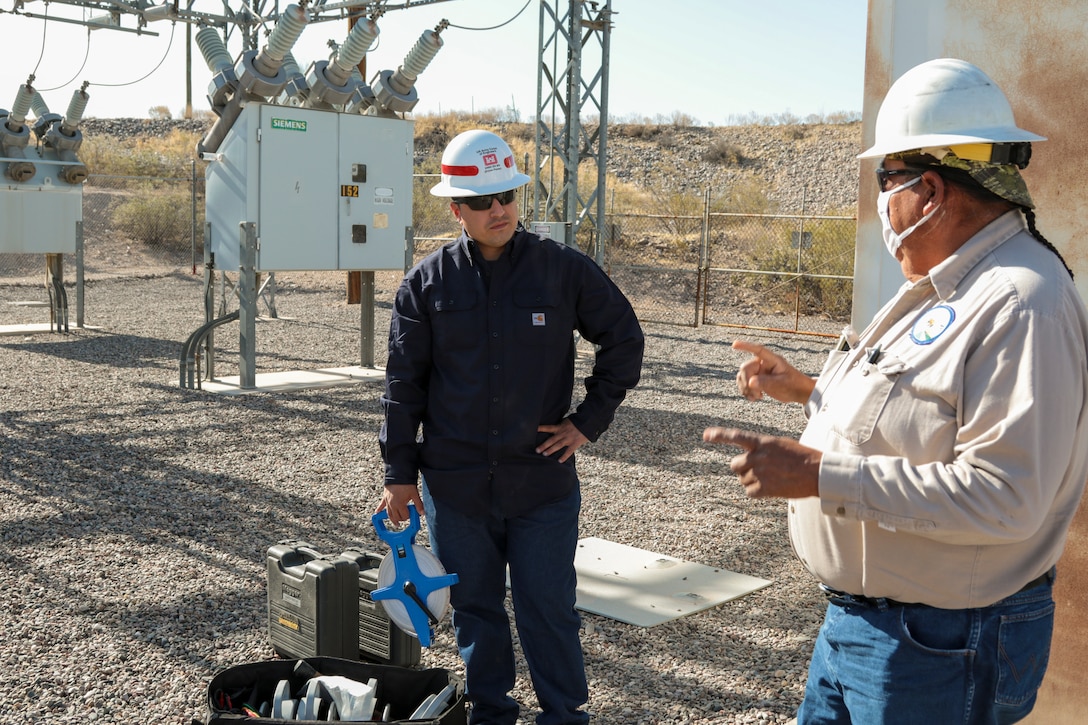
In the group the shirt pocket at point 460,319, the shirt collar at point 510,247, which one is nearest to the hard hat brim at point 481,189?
the shirt collar at point 510,247

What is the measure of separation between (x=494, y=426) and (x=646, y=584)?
7.84ft

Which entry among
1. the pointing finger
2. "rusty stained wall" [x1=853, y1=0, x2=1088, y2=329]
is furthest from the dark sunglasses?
"rusty stained wall" [x1=853, y1=0, x2=1088, y2=329]

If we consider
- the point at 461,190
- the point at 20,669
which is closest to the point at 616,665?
the point at 461,190

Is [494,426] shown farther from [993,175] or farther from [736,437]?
[993,175]

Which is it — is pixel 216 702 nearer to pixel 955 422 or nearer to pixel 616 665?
pixel 616 665

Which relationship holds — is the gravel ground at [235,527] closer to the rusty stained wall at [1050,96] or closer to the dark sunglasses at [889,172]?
the rusty stained wall at [1050,96]

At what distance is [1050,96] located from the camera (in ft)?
10.8

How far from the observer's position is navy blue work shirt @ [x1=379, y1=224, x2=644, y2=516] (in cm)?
341

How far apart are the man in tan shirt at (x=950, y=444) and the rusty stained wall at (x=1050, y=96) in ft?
4.47

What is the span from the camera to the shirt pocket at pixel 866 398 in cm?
202

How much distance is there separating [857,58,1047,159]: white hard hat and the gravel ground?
264cm

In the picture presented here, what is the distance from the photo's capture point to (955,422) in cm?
194

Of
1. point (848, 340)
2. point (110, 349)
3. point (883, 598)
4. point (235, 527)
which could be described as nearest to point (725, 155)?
point (110, 349)

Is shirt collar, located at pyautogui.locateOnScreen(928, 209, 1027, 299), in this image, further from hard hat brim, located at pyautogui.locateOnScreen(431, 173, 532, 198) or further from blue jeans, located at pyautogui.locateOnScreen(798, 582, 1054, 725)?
hard hat brim, located at pyautogui.locateOnScreen(431, 173, 532, 198)
